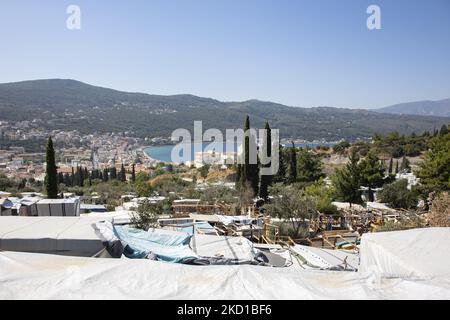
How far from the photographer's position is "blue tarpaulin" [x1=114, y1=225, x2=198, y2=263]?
4.91 meters

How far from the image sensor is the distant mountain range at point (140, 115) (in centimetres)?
9812

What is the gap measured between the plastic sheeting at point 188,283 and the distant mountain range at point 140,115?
304 ft

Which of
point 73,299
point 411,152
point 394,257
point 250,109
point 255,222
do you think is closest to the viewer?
point 73,299

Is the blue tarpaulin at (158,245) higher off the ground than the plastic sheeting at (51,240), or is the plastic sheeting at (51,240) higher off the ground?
the plastic sheeting at (51,240)

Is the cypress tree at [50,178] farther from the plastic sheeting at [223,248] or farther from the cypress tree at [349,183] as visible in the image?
the cypress tree at [349,183]

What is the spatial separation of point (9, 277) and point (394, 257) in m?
3.49

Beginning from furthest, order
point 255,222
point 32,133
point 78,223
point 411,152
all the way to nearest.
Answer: point 32,133 < point 411,152 < point 255,222 < point 78,223

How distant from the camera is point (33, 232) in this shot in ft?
18.1

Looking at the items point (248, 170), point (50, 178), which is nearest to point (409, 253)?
point (248, 170)

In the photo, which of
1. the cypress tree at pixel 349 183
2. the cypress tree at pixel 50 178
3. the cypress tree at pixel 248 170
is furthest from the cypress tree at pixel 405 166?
the cypress tree at pixel 50 178

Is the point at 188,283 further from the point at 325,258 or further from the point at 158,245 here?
the point at 325,258

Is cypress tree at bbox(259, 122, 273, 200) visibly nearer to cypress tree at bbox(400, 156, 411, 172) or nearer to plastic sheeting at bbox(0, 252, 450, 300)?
plastic sheeting at bbox(0, 252, 450, 300)
